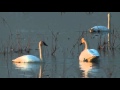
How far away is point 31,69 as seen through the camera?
877 centimetres

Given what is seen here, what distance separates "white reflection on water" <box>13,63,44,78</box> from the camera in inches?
305

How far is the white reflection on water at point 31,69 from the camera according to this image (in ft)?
25.4
